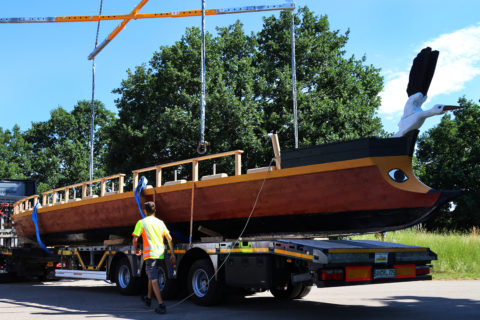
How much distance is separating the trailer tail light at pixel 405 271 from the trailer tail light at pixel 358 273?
1.68 ft

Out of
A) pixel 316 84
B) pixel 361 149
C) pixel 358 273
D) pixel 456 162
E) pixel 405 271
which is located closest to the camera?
pixel 358 273

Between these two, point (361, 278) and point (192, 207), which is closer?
point (361, 278)

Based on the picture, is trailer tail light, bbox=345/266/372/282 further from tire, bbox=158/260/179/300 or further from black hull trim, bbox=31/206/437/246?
tire, bbox=158/260/179/300

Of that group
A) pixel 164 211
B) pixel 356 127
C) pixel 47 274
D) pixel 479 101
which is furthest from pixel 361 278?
pixel 479 101

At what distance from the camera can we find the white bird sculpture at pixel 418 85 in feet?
23.6

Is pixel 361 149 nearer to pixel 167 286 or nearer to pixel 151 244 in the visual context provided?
pixel 151 244

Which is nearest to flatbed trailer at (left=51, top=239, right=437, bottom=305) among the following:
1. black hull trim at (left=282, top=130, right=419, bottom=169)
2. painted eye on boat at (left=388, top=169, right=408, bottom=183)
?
painted eye on boat at (left=388, top=169, right=408, bottom=183)

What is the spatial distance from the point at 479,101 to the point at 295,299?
102 ft

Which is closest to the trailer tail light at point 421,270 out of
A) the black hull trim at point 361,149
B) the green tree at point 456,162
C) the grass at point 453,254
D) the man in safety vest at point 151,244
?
the black hull trim at point 361,149

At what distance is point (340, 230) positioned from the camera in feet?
24.5

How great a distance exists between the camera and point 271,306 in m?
7.75

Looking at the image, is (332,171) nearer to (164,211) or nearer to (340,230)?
(340,230)

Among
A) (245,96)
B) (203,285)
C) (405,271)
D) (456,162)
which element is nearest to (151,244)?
(203,285)

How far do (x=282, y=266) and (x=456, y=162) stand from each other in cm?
2917
